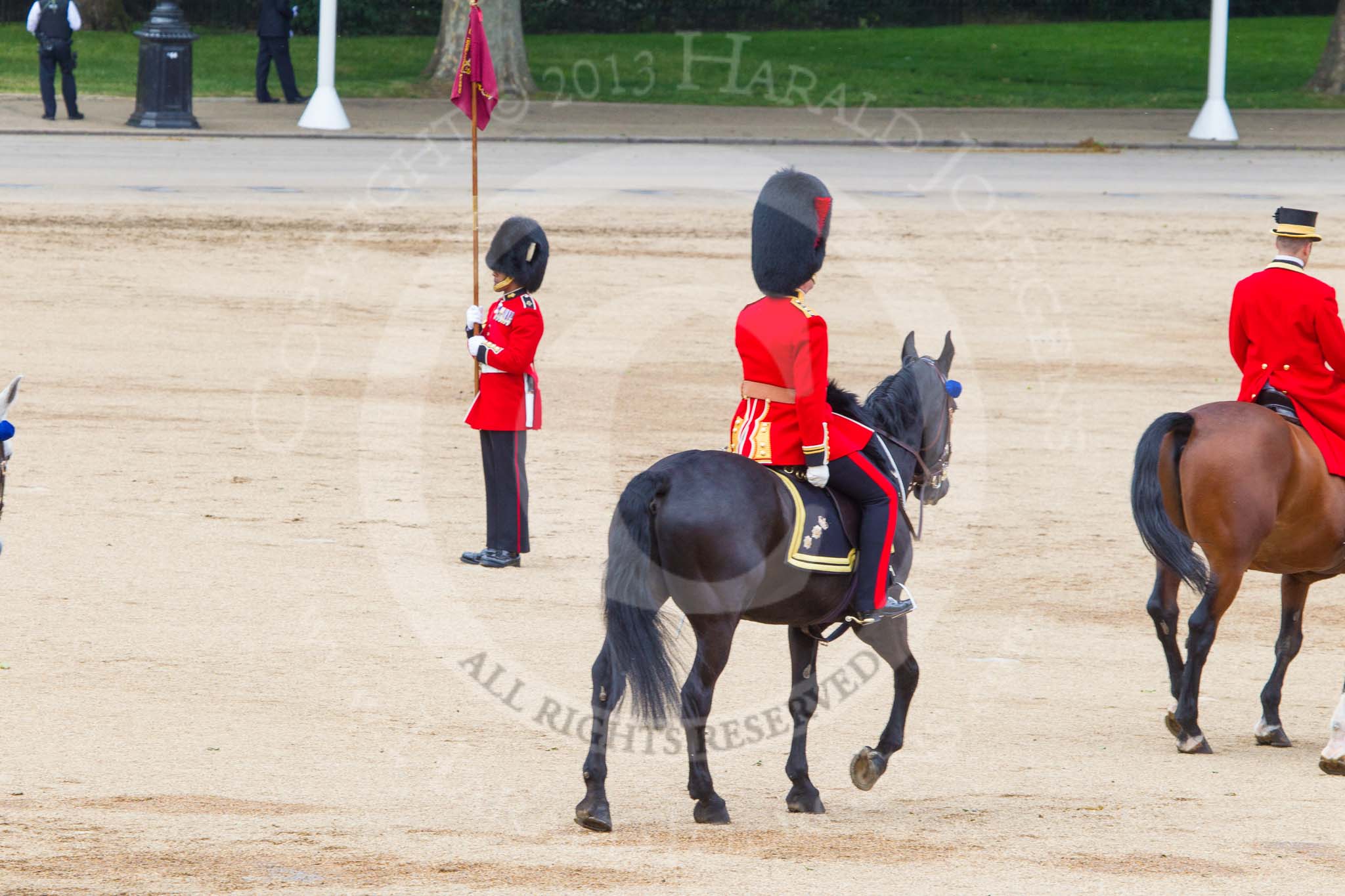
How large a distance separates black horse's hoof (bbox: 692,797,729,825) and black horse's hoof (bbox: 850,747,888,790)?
1.71 feet

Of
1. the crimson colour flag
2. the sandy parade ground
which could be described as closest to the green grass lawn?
the sandy parade ground

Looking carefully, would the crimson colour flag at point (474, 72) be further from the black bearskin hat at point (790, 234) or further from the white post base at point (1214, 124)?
the white post base at point (1214, 124)

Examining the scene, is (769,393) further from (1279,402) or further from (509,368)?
(509,368)

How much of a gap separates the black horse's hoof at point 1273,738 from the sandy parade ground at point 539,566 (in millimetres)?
67

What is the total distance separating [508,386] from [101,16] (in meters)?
31.5

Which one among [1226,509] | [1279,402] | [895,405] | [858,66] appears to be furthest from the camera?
[858,66]

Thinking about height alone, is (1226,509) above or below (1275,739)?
above

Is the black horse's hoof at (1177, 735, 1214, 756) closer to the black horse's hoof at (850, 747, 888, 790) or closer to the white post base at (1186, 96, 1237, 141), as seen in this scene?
the black horse's hoof at (850, 747, 888, 790)

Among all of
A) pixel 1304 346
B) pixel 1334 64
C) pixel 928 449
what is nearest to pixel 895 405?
pixel 928 449

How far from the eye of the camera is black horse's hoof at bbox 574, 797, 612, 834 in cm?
558

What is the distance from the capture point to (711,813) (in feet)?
18.9

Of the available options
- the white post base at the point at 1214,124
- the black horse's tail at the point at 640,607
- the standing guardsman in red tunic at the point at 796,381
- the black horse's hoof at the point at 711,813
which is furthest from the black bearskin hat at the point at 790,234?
the white post base at the point at 1214,124

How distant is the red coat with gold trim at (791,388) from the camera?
5.80 metres

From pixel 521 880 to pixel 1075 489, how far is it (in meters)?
7.02
